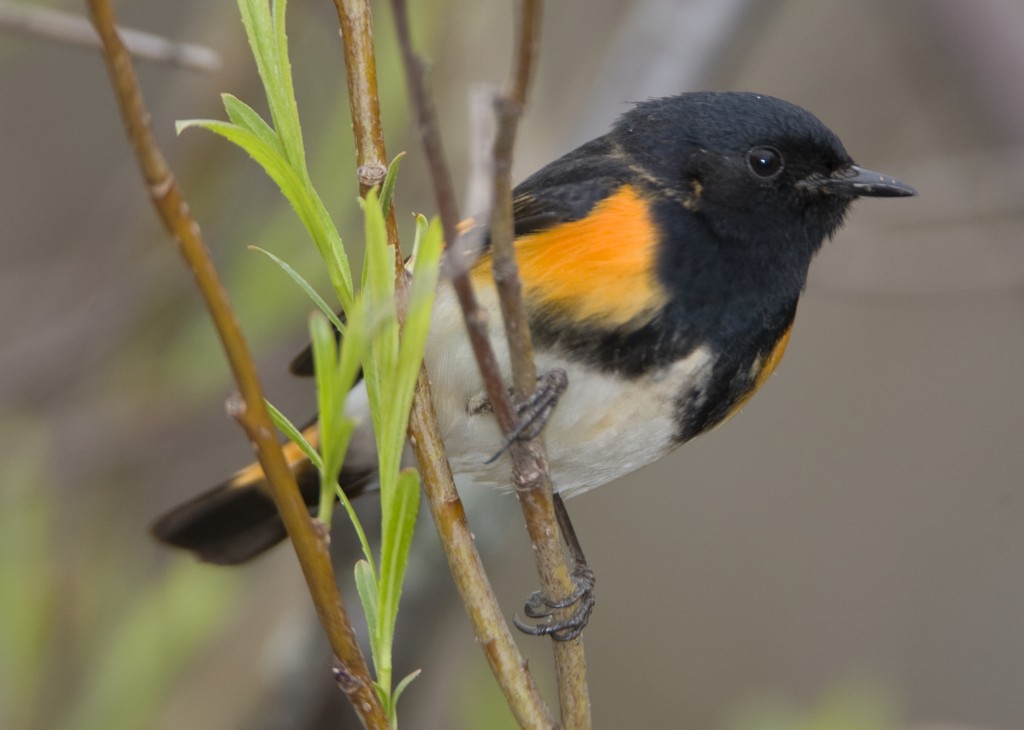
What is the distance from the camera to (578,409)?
2156 mm

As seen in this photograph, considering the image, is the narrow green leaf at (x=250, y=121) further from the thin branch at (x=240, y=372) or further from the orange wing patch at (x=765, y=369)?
the orange wing patch at (x=765, y=369)

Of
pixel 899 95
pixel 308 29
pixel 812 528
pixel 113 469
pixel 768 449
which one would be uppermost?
pixel 308 29

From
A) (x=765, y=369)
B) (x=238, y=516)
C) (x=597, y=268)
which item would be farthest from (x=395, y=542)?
(x=238, y=516)

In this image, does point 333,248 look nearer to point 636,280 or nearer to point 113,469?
point 636,280

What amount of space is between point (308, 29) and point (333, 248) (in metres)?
2.19

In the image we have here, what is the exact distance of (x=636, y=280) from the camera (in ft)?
6.82

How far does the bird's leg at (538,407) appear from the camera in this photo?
55.8 inches

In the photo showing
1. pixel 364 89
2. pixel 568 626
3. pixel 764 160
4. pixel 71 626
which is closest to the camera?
pixel 364 89

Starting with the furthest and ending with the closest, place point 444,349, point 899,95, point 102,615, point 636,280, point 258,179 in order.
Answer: point 899,95 → point 258,179 → point 102,615 → point 444,349 → point 636,280

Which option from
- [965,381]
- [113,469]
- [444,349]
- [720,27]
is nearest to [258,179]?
[113,469]

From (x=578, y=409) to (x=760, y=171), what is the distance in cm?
55

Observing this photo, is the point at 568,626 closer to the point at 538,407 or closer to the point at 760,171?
the point at 538,407

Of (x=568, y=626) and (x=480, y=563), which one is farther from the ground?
(x=480, y=563)

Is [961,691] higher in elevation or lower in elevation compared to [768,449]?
lower
